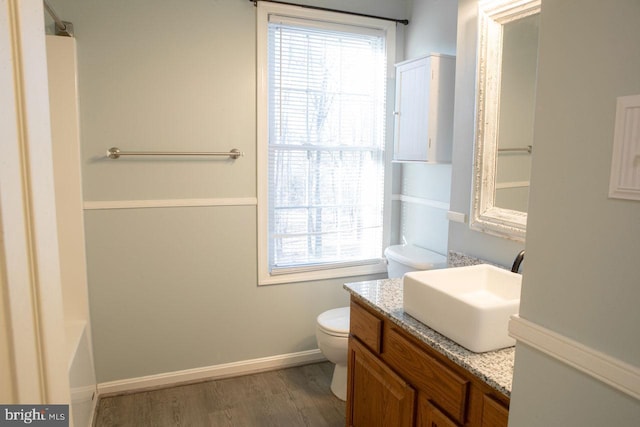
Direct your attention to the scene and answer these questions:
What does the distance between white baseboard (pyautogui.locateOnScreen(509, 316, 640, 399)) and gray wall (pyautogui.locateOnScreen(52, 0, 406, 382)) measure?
2.03m

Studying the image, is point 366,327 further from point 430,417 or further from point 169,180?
point 169,180

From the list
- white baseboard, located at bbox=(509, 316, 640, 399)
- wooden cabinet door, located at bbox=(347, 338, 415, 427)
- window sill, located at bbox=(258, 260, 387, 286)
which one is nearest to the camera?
white baseboard, located at bbox=(509, 316, 640, 399)

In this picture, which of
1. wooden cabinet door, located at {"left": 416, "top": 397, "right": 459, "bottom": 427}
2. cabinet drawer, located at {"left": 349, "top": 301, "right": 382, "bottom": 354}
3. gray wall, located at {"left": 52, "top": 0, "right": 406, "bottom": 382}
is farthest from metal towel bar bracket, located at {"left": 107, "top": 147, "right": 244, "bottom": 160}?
wooden cabinet door, located at {"left": 416, "top": 397, "right": 459, "bottom": 427}

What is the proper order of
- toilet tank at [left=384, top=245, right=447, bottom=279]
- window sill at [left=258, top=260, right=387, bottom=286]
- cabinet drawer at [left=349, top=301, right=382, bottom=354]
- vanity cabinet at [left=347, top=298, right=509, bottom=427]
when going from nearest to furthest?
vanity cabinet at [left=347, top=298, right=509, bottom=427] < cabinet drawer at [left=349, top=301, right=382, bottom=354] < toilet tank at [left=384, top=245, right=447, bottom=279] < window sill at [left=258, top=260, right=387, bottom=286]

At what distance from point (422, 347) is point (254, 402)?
137 centimetres

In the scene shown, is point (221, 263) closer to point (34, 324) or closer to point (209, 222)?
point (209, 222)

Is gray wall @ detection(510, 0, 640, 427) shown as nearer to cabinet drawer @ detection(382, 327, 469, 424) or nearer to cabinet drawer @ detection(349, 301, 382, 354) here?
cabinet drawer @ detection(382, 327, 469, 424)

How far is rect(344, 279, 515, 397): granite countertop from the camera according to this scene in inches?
48.5

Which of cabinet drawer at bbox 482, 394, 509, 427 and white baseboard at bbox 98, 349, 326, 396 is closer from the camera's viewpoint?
cabinet drawer at bbox 482, 394, 509, 427

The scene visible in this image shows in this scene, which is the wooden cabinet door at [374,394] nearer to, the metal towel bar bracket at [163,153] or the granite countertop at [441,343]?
the granite countertop at [441,343]

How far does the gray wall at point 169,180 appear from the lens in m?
2.38

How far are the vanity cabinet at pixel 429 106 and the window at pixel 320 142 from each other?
16.1 inches

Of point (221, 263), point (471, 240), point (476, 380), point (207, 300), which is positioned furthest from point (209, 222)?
point (476, 380)

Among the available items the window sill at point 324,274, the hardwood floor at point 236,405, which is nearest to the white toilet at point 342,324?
the hardwood floor at point 236,405
